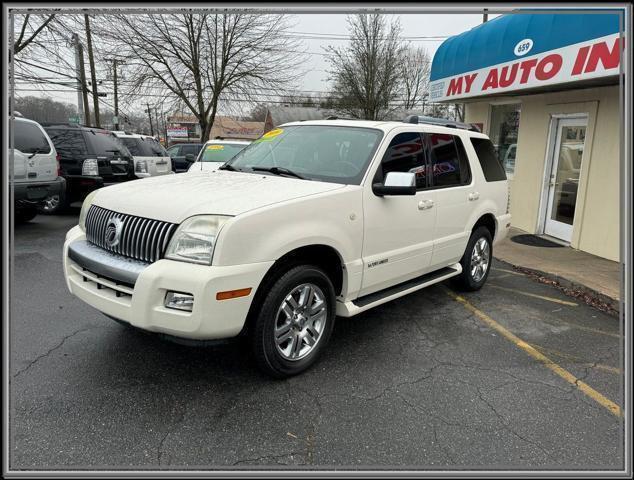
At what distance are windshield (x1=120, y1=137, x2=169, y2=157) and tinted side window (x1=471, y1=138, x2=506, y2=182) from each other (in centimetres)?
955

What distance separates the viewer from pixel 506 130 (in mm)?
10453

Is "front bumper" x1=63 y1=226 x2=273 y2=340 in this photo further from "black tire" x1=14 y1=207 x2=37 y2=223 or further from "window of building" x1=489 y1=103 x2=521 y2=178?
"window of building" x1=489 y1=103 x2=521 y2=178

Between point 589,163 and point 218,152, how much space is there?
785 centimetres

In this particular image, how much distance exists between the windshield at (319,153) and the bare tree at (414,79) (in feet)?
87.8

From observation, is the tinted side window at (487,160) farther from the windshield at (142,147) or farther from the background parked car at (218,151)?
the windshield at (142,147)

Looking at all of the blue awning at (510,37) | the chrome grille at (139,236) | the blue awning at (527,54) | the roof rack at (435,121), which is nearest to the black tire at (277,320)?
the chrome grille at (139,236)

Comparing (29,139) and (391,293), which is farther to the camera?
(29,139)

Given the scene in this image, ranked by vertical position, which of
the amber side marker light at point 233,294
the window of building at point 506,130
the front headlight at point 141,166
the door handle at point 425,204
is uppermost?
the window of building at point 506,130

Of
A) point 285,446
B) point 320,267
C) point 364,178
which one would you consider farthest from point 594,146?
point 285,446

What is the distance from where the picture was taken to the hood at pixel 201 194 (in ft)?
9.54

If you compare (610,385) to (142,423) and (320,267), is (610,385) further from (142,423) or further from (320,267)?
(142,423)

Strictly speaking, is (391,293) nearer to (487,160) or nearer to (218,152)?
(487,160)

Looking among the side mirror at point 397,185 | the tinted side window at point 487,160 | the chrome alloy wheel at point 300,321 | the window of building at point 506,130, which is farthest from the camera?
the window of building at point 506,130

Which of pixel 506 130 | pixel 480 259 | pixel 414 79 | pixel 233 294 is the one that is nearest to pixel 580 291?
pixel 480 259
